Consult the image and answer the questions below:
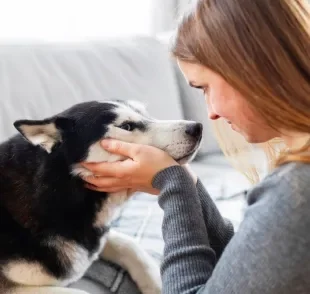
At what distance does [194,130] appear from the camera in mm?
1227

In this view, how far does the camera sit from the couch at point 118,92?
1.62m

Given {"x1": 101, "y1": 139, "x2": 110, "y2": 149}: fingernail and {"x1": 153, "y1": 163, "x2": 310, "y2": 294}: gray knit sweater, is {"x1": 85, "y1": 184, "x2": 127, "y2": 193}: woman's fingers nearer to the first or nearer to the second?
{"x1": 101, "y1": 139, "x2": 110, "y2": 149}: fingernail

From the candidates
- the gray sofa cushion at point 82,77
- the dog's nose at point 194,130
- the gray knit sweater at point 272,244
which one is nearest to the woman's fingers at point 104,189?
the dog's nose at point 194,130

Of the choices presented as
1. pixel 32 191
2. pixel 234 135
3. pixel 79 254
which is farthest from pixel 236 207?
pixel 32 191


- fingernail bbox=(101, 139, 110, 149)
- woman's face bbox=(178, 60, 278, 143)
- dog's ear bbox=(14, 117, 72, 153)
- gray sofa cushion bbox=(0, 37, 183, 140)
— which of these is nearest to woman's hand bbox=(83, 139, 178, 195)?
fingernail bbox=(101, 139, 110, 149)

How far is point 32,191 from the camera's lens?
1239 mm

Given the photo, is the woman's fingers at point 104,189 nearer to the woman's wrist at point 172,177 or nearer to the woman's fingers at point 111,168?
the woman's fingers at point 111,168

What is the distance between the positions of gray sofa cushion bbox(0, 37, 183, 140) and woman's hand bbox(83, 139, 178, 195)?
605mm

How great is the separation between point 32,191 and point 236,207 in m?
0.79

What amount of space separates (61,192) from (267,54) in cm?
64

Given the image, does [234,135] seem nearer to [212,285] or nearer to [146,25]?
[212,285]

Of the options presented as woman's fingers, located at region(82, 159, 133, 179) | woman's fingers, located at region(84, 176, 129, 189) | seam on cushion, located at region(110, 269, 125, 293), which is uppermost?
woman's fingers, located at region(82, 159, 133, 179)

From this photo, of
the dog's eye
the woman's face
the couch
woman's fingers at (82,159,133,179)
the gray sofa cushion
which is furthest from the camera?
the gray sofa cushion

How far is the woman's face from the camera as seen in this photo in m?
0.90
